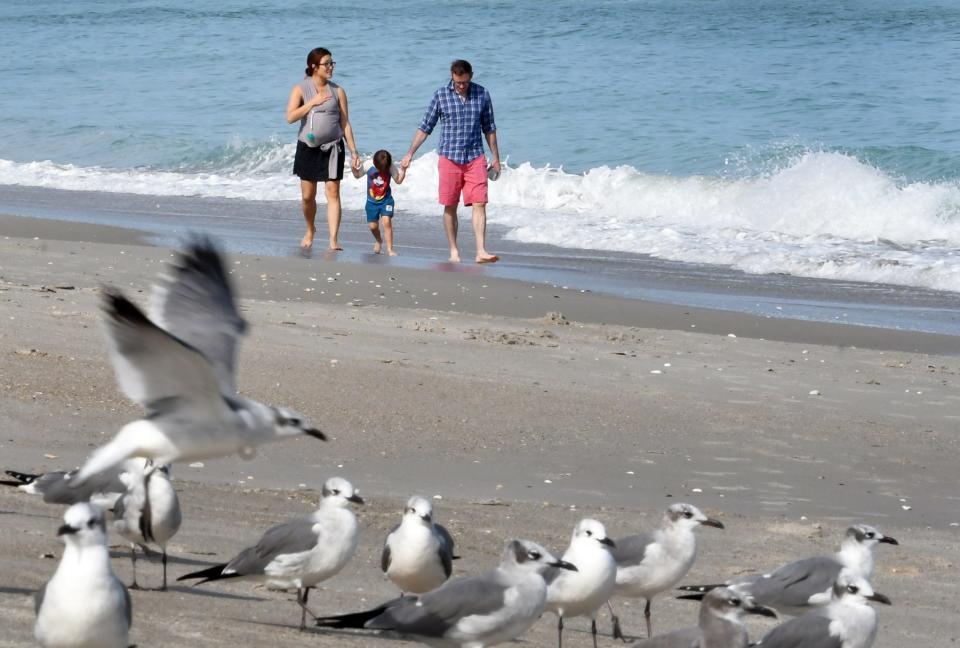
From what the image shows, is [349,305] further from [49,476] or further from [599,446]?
[49,476]

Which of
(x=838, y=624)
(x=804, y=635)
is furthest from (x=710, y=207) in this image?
(x=804, y=635)

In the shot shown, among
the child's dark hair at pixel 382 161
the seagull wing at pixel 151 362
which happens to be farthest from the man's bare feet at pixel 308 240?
the seagull wing at pixel 151 362

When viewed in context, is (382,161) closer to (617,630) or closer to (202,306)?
(617,630)

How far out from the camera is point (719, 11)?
1993 inches

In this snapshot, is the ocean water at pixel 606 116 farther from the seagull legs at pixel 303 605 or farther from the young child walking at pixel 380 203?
the seagull legs at pixel 303 605

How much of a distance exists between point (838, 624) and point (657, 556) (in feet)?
3.12

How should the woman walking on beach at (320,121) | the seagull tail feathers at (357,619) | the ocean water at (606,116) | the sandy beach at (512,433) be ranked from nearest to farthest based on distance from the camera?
1. the seagull tail feathers at (357,619)
2. the sandy beach at (512,433)
3. the woman walking on beach at (320,121)
4. the ocean water at (606,116)

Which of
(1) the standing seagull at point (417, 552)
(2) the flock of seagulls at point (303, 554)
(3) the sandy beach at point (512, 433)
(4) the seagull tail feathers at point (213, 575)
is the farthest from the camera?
(3) the sandy beach at point (512, 433)

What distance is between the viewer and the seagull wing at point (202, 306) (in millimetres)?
5504

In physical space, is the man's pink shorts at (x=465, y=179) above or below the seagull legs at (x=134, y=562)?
above

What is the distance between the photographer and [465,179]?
1584 centimetres

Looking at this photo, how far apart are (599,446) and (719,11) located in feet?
143

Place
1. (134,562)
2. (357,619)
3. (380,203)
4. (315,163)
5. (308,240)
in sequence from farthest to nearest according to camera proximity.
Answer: (380,203)
(308,240)
(315,163)
(134,562)
(357,619)

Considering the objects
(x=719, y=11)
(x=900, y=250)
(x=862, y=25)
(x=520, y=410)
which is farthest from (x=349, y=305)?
(x=719, y=11)
